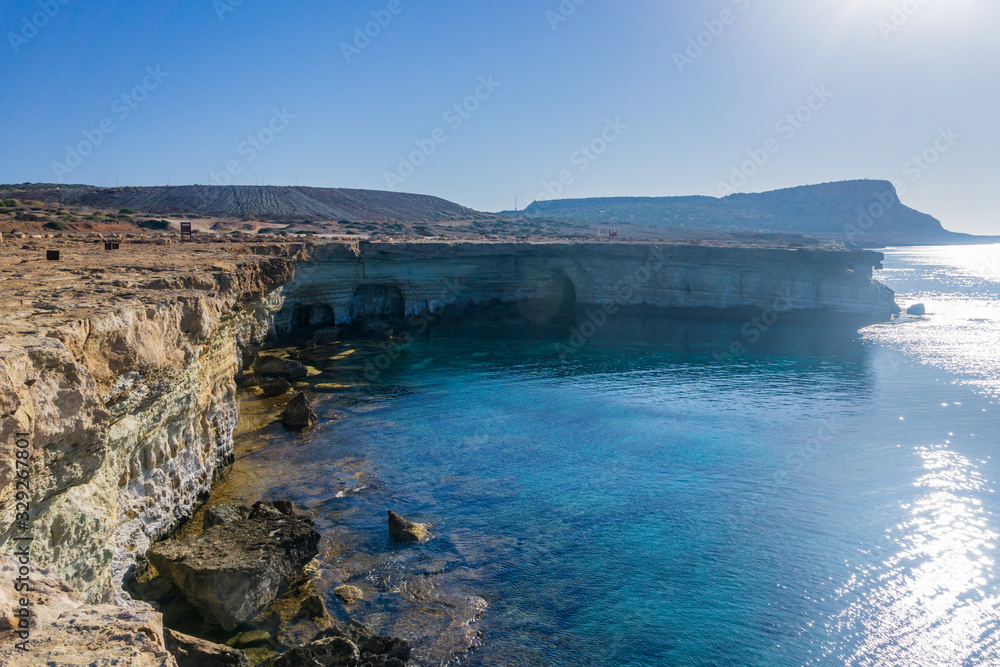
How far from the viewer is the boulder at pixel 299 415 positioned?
71.6ft

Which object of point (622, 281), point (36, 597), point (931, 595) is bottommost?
point (931, 595)

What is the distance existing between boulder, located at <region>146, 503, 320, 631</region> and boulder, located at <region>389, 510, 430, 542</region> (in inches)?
76.2

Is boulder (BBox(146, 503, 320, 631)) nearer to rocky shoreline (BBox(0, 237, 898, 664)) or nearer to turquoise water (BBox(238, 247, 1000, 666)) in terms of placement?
rocky shoreline (BBox(0, 237, 898, 664))

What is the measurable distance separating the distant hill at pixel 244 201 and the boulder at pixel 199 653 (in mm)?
72024

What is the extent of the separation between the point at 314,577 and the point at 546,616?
15.6 feet

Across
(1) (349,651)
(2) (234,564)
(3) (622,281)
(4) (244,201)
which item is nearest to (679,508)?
(1) (349,651)

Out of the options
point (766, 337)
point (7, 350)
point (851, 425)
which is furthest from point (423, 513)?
point (766, 337)

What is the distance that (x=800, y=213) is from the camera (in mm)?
159125

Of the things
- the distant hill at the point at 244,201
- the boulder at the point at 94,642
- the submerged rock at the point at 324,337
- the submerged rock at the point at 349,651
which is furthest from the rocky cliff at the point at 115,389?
the distant hill at the point at 244,201

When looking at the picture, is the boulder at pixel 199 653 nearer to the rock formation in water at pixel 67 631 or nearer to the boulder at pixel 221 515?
the boulder at pixel 221 515

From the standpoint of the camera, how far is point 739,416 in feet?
80.5

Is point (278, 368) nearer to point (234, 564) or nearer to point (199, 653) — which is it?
point (234, 564)

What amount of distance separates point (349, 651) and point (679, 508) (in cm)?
978

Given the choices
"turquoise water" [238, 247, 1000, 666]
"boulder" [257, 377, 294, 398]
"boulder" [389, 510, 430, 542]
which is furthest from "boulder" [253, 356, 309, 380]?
"boulder" [389, 510, 430, 542]
